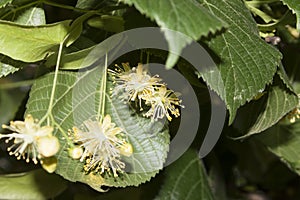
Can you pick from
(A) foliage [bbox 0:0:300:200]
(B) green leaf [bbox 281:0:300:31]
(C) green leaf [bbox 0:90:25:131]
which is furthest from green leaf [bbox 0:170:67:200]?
(C) green leaf [bbox 0:90:25:131]

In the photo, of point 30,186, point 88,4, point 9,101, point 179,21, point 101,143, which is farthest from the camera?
point 9,101

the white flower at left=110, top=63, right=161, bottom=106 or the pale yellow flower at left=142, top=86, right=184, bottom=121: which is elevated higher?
the white flower at left=110, top=63, right=161, bottom=106

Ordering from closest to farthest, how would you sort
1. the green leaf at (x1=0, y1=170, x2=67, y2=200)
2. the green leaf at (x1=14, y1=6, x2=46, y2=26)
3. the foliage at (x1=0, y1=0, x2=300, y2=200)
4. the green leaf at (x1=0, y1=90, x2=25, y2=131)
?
the foliage at (x1=0, y1=0, x2=300, y2=200) → the green leaf at (x1=14, y1=6, x2=46, y2=26) → the green leaf at (x1=0, y1=170, x2=67, y2=200) → the green leaf at (x1=0, y1=90, x2=25, y2=131)

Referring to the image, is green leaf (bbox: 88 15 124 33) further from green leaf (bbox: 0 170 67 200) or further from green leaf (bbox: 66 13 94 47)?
green leaf (bbox: 0 170 67 200)

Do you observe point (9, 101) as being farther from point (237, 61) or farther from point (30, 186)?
point (237, 61)

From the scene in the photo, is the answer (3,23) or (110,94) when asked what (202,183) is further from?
(3,23)

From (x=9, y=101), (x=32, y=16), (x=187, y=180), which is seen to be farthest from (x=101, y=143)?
(x=9, y=101)
